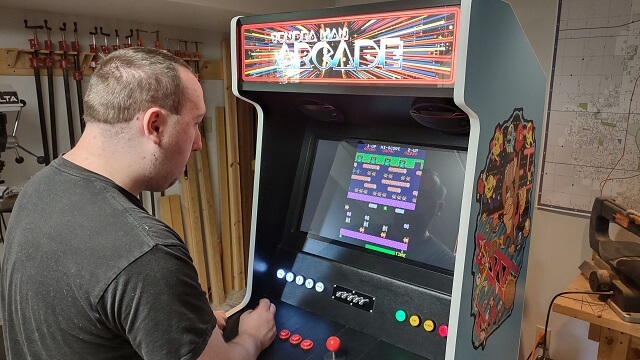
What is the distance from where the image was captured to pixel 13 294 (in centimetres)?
102

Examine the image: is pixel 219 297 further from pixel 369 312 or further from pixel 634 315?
pixel 634 315

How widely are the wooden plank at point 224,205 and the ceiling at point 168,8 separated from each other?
704mm

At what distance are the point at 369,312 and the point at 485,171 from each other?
56cm

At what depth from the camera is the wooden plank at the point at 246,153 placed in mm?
3352

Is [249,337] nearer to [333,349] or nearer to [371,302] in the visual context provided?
[333,349]

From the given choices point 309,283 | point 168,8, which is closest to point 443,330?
point 309,283

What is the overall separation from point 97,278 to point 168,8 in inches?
70.2

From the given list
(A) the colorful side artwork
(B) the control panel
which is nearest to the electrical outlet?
(A) the colorful side artwork

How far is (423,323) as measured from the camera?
1.25 metres

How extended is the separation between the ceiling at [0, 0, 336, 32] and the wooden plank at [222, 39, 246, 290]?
399 millimetres

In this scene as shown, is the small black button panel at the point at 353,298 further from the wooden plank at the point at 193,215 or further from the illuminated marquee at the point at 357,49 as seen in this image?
the wooden plank at the point at 193,215

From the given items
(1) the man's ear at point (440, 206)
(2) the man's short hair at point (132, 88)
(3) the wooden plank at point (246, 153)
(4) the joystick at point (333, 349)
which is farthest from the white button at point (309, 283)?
(3) the wooden plank at point (246, 153)

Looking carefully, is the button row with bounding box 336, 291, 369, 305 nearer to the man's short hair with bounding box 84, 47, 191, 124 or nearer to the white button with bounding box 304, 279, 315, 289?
the white button with bounding box 304, 279, 315, 289

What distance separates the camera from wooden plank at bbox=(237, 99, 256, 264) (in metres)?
3.35
